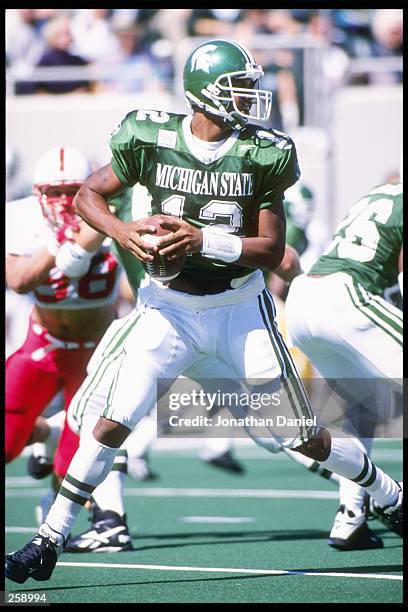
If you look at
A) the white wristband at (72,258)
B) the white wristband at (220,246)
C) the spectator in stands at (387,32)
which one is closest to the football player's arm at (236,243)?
the white wristband at (220,246)

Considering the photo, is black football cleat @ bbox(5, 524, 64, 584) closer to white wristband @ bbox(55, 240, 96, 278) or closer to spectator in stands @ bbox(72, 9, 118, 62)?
white wristband @ bbox(55, 240, 96, 278)

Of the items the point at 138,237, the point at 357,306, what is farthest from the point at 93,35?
the point at 138,237

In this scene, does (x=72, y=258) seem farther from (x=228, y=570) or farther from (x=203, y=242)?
(x=228, y=570)

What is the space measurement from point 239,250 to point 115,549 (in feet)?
5.61

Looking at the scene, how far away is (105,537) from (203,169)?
72.2 inches

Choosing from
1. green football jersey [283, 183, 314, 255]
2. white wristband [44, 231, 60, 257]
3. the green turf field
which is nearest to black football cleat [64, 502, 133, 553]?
the green turf field

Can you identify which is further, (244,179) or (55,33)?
(55,33)

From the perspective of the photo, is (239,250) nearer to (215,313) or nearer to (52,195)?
(215,313)

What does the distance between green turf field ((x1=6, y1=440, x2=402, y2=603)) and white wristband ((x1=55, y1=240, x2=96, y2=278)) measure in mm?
1200

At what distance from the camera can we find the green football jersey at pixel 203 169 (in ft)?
13.1

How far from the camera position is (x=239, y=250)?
3.89 metres

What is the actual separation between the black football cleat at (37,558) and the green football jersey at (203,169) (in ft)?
3.48
